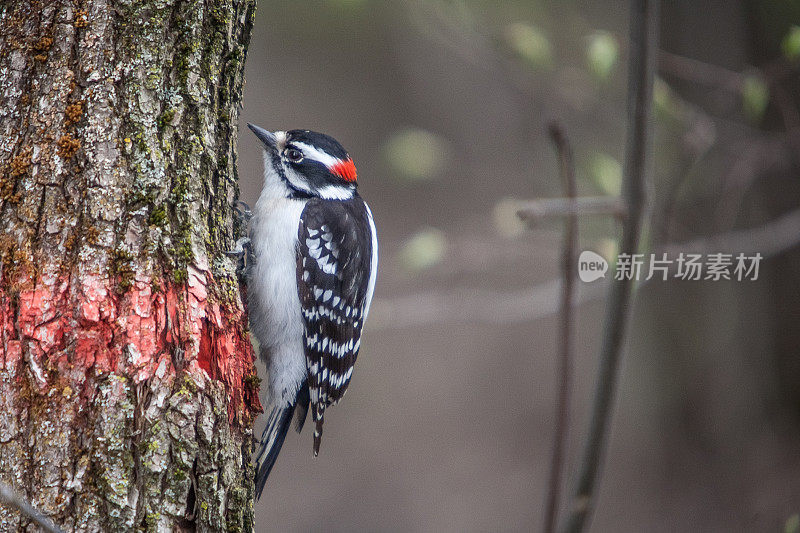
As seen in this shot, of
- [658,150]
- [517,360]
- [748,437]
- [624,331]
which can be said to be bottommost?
[748,437]

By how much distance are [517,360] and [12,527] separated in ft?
16.3

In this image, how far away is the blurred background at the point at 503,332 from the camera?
18.6 ft

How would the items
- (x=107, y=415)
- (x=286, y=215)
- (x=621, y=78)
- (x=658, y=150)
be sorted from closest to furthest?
(x=107, y=415) → (x=286, y=215) → (x=658, y=150) → (x=621, y=78)

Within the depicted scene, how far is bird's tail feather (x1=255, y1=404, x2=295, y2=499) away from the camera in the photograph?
272cm

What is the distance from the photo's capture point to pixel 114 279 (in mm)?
1964

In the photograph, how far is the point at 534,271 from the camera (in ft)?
19.7

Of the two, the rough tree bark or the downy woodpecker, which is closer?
the rough tree bark

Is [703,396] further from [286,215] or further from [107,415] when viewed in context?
[107,415]

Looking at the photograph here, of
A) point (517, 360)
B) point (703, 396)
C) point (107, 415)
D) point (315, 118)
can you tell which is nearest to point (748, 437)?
point (703, 396)
